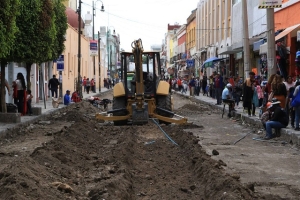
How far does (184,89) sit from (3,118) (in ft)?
123

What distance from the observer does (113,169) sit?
1002cm

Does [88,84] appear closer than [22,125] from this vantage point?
No

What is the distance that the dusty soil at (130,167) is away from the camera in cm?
803

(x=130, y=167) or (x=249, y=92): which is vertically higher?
(x=249, y=92)

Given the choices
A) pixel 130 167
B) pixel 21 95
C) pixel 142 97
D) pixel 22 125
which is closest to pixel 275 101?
pixel 142 97

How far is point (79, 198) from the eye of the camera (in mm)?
7957

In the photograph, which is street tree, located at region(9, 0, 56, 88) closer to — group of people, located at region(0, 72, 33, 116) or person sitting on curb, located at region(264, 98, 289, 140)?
group of people, located at region(0, 72, 33, 116)

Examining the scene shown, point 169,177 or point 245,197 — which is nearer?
point 245,197

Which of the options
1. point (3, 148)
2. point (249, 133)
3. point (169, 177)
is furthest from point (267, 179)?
point (249, 133)

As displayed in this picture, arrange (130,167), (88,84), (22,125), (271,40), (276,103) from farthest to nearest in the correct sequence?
1. (88,84)
2. (271,40)
3. (22,125)
4. (276,103)
5. (130,167)

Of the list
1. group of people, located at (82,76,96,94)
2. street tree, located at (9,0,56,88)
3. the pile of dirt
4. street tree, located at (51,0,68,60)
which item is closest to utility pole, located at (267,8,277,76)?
the pile of dirt

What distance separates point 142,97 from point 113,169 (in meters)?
9.16

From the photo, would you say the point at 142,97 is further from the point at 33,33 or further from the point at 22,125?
the point at 33,33

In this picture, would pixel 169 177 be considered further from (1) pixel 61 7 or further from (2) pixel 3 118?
(1) pixel 61 7
